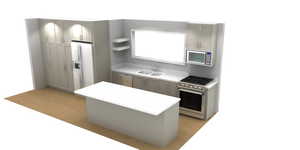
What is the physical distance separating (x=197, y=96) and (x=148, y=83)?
1428 millimetres

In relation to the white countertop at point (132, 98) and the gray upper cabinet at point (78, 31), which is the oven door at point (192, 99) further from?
the gray upper cabinet at point (78, 31)

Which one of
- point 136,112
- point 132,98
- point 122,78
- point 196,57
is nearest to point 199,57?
point 196,57

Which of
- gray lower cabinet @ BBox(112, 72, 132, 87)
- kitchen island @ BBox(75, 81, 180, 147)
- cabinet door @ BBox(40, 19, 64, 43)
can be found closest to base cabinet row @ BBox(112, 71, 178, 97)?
gray lower cabinet @ BBox(112, 72, 132, 87)

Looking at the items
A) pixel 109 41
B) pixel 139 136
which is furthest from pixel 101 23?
pixel 139 136

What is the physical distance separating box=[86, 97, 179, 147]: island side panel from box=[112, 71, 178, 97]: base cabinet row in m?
1.30

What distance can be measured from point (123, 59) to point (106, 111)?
2.62 meters

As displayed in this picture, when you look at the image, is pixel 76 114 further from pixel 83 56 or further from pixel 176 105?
pixel 176 105

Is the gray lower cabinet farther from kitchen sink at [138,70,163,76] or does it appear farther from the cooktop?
the cooktop

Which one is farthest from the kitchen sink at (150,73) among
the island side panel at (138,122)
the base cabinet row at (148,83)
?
the island side panel at (138,122)

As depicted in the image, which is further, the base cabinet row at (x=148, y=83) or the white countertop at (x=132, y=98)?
the base cabinet row at (x=148, y=83)

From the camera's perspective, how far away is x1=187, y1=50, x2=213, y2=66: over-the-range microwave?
593 cm

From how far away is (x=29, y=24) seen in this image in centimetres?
753

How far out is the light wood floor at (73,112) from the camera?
5.10 meters

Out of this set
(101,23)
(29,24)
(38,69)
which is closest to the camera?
(101,23)
